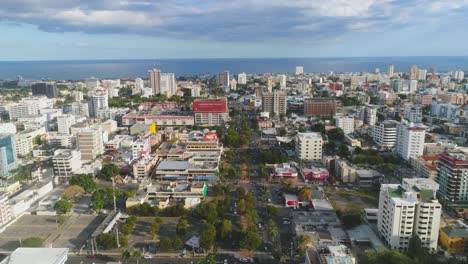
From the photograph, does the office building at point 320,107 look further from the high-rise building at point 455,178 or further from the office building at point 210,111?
the high-rise building at point 455,178

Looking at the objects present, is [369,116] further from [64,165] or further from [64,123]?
[64,123]

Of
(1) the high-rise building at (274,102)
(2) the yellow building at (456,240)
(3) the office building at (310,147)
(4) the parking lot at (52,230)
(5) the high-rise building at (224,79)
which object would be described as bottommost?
(4) the parking lot at (52,230)

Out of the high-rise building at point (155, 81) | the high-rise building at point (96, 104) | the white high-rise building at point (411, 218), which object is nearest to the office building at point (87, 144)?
the high-rise building at point (96, 104)

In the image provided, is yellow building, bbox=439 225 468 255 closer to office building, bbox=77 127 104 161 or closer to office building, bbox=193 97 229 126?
office building, bbox=77 127 104 161

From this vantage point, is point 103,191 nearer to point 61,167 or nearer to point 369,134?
point 61,167

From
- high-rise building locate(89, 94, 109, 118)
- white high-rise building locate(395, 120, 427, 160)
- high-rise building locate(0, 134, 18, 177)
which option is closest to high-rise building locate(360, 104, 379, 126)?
white high-rise building locate(395, 120, 427, 160)

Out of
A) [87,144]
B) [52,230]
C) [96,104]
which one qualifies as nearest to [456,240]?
[52,230]
